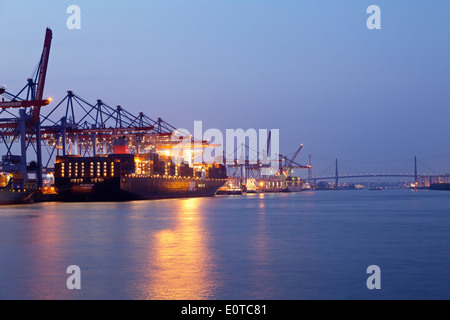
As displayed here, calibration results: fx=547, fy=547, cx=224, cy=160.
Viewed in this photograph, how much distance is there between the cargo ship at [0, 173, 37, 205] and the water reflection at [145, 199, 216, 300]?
51.3 m

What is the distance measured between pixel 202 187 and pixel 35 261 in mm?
102623

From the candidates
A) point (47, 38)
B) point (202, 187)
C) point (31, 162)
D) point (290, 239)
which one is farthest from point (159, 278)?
point (202, 187)

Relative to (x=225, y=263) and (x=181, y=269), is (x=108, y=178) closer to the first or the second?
(x=225, y=263)

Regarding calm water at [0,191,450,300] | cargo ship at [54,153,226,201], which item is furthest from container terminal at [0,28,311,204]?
calm water at [0,191,450,300]

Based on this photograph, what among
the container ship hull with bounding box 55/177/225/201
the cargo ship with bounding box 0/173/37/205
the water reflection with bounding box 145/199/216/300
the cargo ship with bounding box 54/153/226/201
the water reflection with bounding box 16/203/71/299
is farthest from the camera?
the cargo ship with bounding box 54/153/226/201

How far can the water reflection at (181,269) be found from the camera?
13.2 m

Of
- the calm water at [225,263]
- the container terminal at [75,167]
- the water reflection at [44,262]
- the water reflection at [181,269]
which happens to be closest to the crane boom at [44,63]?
the container terminal at [75,167]

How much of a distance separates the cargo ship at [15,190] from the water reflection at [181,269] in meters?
51.3

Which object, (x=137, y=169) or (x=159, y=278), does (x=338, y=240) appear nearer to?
(x=159, y=278)

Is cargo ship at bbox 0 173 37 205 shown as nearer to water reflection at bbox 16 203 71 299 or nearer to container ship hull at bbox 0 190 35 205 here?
container ship hull at bbox 0 190 35 205

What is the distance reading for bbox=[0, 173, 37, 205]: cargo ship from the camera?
72.8m

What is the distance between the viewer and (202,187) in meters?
121

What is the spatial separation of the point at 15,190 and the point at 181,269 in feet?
207
